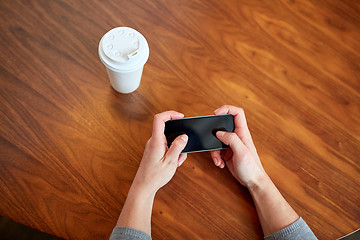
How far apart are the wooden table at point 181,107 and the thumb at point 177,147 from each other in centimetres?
8

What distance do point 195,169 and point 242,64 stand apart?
0.34 m

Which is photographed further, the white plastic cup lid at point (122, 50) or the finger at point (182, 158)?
the finger at point (182, 158)

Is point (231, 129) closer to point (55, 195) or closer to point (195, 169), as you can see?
point (195, 169)

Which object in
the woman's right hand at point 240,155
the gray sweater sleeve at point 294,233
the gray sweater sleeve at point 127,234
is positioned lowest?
the gray sweater sleeve at point 127,234

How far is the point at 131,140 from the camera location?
2.02 feet

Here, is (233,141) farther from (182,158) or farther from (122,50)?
(122,50)

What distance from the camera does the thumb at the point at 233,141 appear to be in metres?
0.56

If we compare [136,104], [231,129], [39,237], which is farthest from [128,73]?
[39,237]

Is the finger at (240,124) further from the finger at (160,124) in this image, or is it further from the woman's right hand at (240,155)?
the finger at (160,124)

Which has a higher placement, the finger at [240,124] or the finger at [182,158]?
the finger at [240,124]

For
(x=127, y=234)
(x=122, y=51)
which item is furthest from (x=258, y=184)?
(x=122, y=51)

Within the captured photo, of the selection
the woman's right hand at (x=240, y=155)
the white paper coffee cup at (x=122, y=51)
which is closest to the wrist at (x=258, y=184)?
the woman's right hand at (x=240, y=155)

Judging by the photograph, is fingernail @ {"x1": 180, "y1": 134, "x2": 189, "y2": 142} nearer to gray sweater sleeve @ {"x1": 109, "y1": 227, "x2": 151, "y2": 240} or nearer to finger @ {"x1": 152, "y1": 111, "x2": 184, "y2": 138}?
finger @ {"x1": 152, "y1": 111, "x2": 184, "y2": 138}

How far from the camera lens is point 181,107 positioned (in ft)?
2.17
